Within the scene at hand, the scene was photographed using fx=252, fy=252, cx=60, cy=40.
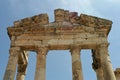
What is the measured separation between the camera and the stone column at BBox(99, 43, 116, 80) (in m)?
18.3

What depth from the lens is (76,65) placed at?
19.2 metres

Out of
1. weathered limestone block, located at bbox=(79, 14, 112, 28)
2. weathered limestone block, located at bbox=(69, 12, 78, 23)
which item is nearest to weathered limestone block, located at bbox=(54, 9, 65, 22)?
weathered limestone block, located at bbox=(69, 12, 78, 23)

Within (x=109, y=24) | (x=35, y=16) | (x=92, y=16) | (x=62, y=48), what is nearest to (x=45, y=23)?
(x=35, y=16)

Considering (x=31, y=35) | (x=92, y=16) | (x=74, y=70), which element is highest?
(x=92, y=16)

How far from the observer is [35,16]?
21625 millimetres

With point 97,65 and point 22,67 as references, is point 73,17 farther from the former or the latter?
point 22,67

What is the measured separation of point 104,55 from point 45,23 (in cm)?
566

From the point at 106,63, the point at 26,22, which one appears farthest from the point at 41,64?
the point at 106,63

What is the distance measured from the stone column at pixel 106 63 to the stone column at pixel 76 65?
174cm

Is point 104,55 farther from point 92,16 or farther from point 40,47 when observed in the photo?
point 40,47

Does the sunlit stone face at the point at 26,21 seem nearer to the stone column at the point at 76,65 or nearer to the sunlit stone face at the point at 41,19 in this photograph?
the sunlit stone face at the point at 41,19

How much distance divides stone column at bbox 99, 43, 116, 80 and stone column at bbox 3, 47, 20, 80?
260 inches

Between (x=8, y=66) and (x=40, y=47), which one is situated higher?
(x=40, y=47)

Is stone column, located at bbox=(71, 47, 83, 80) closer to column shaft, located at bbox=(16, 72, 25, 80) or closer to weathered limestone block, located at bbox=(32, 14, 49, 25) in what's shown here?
weathered limestone block, located at bbox=(32, 14, 49, 25)
